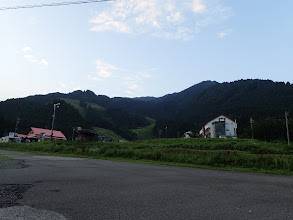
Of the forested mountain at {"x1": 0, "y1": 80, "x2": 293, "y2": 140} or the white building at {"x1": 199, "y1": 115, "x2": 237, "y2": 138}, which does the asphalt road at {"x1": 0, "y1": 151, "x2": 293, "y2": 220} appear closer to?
the forested mountain at {"x1": 0, "y1": 80, "x2": 293, "y2": 140}

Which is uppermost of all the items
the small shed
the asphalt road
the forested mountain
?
the forested mountain

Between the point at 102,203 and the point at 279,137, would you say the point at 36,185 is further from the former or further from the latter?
the point at 279,137

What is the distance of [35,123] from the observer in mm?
100062

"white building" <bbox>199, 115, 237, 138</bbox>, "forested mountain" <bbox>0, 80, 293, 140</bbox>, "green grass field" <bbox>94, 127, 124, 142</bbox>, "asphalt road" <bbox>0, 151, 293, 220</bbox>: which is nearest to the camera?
"asphalt road" <bbox>0, 151, 293, 220</bbox>

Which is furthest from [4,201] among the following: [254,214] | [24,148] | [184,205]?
[24,148]

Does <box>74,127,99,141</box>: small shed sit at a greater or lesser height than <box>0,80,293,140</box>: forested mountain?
lesser

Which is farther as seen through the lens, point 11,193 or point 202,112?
point 202,112

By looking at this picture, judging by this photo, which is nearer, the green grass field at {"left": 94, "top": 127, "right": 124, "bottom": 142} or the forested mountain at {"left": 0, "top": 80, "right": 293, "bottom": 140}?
the forested mountain at {"left": 0, "top": 80, "right": 293, "bottom": 140}

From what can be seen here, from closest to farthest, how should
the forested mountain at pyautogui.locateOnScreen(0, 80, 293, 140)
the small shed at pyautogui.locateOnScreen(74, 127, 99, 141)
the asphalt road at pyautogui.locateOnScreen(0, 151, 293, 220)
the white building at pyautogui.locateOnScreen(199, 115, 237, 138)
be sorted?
A: 1. the asphalt road at pyautogui.locateOnScreen(0, 151, 293, 220)
2. the small shed at pyautogui.locateOnScreen(74, 127, 99, 141)
3. the white building at pyautogui.locateOnScreen(199, 115, 237, 138)
4. the forested mountain at pyautogui.locateOnScreen(0, 80, 293, 140)

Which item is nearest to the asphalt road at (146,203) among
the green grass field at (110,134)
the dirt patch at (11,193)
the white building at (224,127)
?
the dirt patch at (11,193)

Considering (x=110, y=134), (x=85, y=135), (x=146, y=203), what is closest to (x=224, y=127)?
(x=85, y=135)

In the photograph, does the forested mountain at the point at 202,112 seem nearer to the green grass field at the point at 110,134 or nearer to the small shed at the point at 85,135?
the green grass field at the point at 110,134

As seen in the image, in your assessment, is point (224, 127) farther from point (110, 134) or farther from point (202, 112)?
point (202, 112)

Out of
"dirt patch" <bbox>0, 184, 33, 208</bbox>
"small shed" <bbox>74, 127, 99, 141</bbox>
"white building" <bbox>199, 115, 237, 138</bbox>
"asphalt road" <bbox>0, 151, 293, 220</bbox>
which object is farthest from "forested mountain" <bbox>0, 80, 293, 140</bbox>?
"asphalt road" <bbox>0, 151, 293, 220</bbox>
